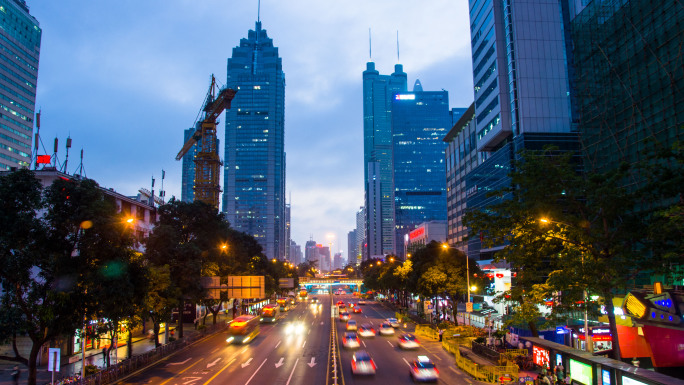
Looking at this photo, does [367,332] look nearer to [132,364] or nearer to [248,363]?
[248,363]

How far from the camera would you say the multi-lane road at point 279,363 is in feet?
92.8

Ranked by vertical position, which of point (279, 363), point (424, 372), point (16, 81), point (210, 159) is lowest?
point (279, 363)

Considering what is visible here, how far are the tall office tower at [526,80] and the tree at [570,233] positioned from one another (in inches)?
2242

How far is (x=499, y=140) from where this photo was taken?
284 feet

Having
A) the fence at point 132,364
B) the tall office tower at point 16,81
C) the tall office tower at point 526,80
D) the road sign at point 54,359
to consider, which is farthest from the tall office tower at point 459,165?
the tall office tower at point 16,81

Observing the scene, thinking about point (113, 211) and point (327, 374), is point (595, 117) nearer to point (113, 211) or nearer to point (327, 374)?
point (327, 374)

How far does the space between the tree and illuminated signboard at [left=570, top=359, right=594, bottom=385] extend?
1751 millimetres

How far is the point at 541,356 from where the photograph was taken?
84.3 ft

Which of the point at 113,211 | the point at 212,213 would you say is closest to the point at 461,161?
the point at 212,213

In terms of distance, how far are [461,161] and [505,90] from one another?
5333 centimetres

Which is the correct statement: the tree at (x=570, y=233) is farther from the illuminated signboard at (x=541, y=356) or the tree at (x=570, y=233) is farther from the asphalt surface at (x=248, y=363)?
the asphalt surface at (x=248, y=363)

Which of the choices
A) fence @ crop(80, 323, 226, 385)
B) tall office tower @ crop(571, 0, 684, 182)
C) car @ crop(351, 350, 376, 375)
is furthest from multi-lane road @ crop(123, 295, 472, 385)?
tall office tower @ crop(571, 0, 684, 182)

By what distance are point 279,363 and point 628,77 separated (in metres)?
42.2

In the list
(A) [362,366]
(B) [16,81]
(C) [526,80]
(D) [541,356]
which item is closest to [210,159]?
(B) [16,81]
